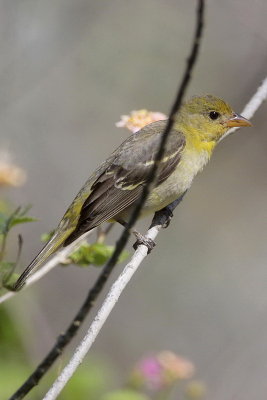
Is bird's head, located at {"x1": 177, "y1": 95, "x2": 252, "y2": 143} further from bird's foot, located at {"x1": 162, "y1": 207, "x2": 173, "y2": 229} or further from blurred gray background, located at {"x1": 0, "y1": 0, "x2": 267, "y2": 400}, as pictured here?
blurred gray background, located at {"x1": 0, "y1": 0, "x2": 267, "y2": 400}

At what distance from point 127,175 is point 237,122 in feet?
2.82

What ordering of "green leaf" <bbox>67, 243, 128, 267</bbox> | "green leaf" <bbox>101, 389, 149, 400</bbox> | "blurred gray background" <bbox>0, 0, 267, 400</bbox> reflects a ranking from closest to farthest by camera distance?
1. "green leaf" <bbox>67, 243, 128, 267</bbox>
2. "green leaf" <bbox>101, 389, 149, 400</bbox>
3. "blurred gray background" <bbox>0, 0, 267, 400</bbox>

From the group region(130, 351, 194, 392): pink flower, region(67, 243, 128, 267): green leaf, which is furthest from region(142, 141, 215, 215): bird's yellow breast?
region(67, 243, 128, 267): green leaf

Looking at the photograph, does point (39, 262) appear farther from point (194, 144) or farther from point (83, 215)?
point (194, 144)

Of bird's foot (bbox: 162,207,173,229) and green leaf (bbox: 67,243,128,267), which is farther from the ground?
bird's foot (bbox: 162,207,173,229)

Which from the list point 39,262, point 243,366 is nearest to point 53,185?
point 243,366

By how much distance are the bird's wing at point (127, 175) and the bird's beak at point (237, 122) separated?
36 cm

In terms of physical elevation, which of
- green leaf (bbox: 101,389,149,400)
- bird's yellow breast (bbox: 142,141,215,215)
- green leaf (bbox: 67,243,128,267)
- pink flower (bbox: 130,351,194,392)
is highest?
bird's yellow breast (bbox: 142,141,215,215)

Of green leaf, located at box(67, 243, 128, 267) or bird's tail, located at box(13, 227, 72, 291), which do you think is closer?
green leaf, located at box(67, 243, 128, 267)

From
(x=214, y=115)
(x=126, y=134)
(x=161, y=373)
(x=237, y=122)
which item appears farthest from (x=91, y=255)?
(x=126, y=134)

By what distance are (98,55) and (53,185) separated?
5.54ft

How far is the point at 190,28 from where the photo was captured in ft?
29.3

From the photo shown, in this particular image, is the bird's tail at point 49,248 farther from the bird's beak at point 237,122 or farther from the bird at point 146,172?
the bird's beak at point 237,122

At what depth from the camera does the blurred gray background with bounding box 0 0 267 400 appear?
24.1 feet
